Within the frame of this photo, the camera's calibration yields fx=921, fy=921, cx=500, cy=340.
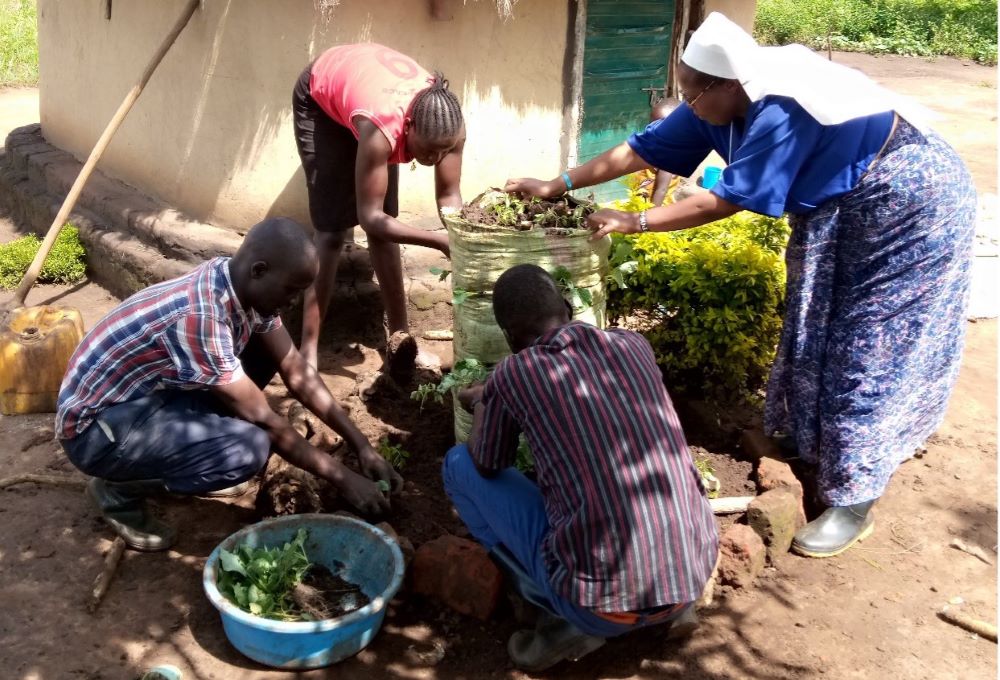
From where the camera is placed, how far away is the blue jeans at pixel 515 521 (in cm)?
275

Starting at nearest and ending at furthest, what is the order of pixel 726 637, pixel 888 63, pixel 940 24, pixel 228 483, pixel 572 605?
pixel 572 605 < pixel 726 637 < pixel 228 483 < pixel 888 63 < pixel 940 24

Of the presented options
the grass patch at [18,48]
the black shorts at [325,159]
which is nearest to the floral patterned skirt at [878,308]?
the black shorts at [325,159]

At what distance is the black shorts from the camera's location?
4.57 metres

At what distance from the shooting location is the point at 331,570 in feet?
11.0

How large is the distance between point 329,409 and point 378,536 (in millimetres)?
579

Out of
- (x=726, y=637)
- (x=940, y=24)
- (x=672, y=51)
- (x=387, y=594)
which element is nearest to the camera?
(x=387, y=594)

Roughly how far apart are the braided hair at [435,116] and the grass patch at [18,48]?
1068 cm

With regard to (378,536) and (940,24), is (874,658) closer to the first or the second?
(378,536)

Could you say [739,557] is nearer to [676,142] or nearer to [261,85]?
[676,142]

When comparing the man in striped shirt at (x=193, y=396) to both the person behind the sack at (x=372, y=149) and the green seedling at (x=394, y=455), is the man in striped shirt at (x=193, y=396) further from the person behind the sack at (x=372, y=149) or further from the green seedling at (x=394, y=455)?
the person behind the sack at (x=372, y=149)

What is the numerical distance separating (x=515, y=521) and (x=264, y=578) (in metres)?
0.88

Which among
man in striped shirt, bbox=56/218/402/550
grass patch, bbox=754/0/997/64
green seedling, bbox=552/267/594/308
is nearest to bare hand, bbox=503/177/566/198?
green seedling, bbox=552/267/594/308

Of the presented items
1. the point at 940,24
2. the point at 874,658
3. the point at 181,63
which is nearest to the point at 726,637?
the point at 874,658

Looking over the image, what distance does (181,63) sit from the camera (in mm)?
5496
